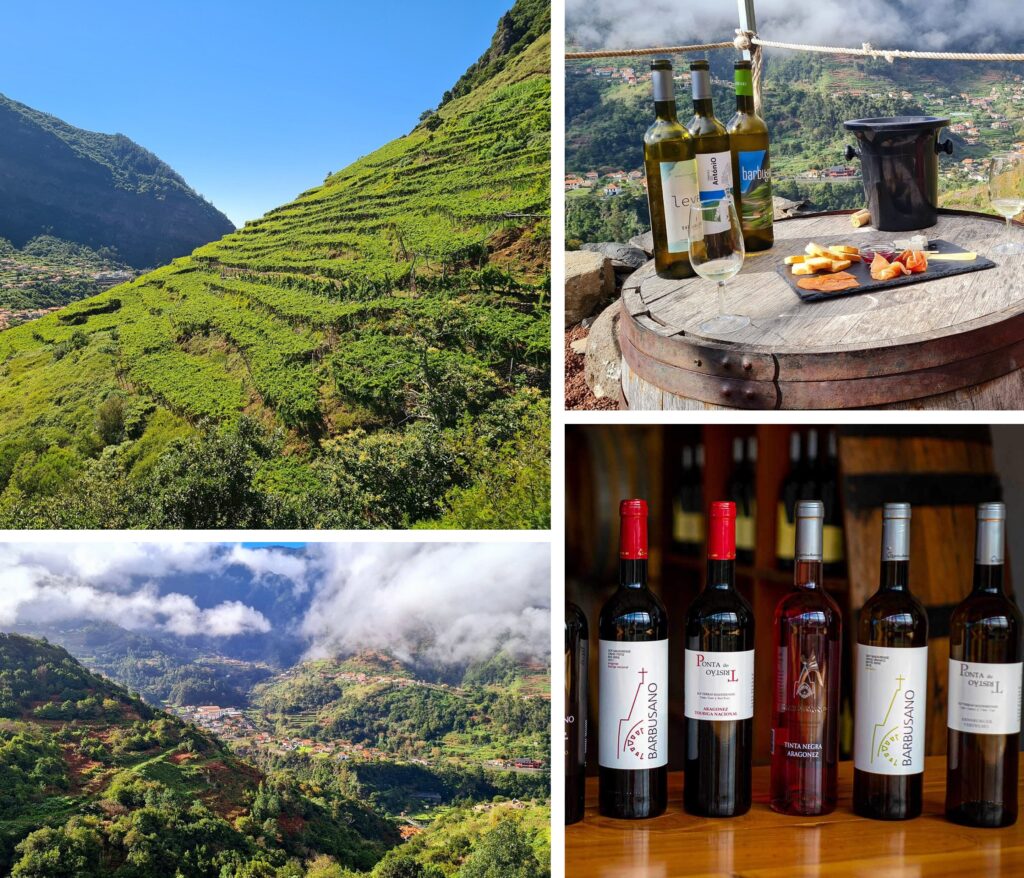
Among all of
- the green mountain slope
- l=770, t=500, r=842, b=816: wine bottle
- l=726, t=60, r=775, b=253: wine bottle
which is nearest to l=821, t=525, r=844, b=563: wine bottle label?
l=770, t=500, r=842, b=816: wine bottle

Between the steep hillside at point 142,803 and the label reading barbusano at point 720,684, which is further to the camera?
the steep hillside at point 142,803

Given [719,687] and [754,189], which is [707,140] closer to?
[754,189]

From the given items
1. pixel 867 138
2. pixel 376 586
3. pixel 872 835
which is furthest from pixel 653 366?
pixel 376 586

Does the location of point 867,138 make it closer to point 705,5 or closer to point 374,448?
point 705,5

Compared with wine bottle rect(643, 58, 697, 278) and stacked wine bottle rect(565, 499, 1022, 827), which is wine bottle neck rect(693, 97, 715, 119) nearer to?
wine bottle rect(643, 58, 697, 278)

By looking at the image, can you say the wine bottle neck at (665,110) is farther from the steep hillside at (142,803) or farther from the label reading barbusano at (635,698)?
the steep hillside at (142,803)

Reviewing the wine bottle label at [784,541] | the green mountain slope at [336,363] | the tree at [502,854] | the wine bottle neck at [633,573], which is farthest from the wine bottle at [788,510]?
the tree at [502,854]
